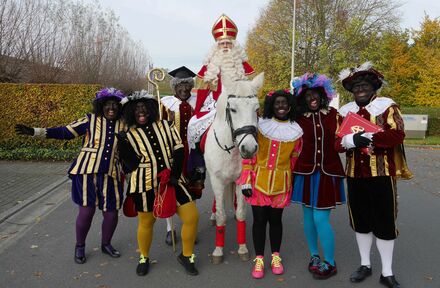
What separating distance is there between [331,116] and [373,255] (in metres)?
1.81

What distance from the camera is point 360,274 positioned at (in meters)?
3.57

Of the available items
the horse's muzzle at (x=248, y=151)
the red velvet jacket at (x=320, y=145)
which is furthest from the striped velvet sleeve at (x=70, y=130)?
the red velvet jacket at (x=320, y=145)

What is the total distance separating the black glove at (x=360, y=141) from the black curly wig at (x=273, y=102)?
63cm

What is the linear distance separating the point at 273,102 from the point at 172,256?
2.15 metres

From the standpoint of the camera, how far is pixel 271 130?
3.49m

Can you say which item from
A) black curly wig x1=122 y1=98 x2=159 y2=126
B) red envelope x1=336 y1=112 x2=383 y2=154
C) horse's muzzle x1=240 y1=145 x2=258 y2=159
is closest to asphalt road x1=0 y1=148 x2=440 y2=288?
horse's muzzle x1=240 y1=145 x2=258 y2=159

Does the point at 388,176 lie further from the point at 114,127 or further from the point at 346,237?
the point at 114,127

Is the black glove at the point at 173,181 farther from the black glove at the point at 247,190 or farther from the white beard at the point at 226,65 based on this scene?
the white beard at the point at 226,65

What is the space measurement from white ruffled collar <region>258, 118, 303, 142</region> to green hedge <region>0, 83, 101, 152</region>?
26.4 feet

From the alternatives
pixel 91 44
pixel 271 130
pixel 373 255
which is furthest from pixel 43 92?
pixel 373 255

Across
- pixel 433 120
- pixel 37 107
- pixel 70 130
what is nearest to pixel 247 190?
pixel 70 130

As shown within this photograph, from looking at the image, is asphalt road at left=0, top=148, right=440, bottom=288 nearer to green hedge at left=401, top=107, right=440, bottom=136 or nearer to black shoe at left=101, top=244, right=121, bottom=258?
black shoe at left=101, top=244, right=121, bottom=258

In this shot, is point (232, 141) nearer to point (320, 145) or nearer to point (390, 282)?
point (320, 145)

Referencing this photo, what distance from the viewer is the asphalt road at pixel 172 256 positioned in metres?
3.60
